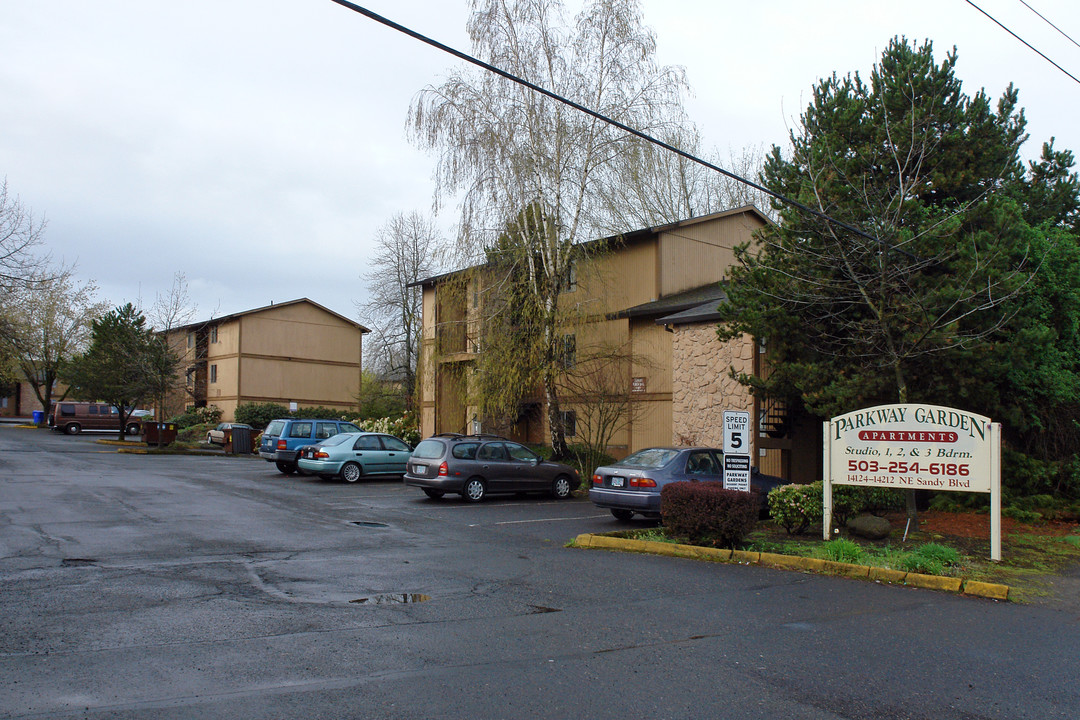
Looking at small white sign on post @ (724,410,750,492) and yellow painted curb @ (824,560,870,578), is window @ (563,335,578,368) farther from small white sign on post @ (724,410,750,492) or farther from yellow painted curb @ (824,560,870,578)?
yellow painted curb @ (824,560,870,578)

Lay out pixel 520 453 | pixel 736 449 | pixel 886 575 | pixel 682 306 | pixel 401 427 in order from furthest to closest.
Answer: pixel 401 427 → pixel 682 306 → pixel 520 453 → pixel 736 449 → pixel 886 575

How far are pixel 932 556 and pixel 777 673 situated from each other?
5353 millimetres

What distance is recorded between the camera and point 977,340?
14.0 metres

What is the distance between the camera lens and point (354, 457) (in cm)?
2333

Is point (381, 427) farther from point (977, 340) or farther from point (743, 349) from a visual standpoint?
point (977, 340)

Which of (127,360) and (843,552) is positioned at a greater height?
(127,360)

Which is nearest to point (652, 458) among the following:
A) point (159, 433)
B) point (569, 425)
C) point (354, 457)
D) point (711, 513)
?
point (711, 513)

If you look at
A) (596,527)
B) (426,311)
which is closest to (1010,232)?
(596,527)

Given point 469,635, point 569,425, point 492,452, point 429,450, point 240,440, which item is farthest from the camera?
point 240,440

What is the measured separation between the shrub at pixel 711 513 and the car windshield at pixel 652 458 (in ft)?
9.01

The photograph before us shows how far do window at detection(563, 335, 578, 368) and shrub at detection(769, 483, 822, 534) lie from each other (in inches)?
447

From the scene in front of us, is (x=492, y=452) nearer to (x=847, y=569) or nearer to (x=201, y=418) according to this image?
(x=847, y=569)

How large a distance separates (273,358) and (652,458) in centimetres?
3831

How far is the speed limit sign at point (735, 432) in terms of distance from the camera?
12844 mm
